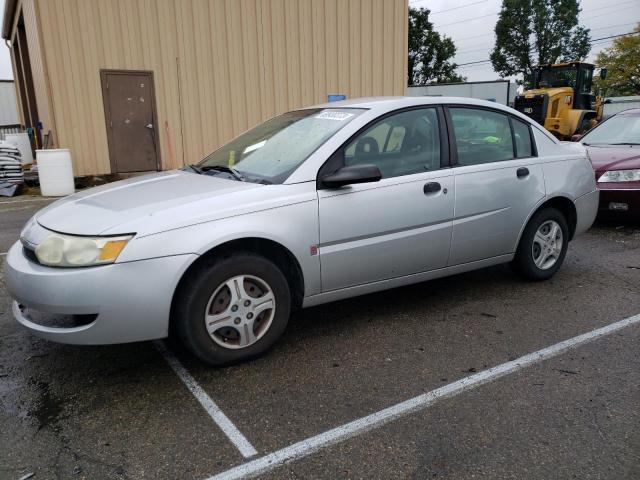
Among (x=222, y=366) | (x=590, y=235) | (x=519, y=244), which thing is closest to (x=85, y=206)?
(x=222, y=366)

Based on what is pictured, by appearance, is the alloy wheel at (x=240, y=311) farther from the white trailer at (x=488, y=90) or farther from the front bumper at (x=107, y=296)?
the white trailer at (x=488, y=90)

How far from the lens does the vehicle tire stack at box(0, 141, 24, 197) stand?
1095cm

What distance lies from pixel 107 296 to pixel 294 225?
1.12 metres

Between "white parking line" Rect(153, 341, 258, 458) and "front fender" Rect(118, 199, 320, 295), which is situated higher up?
"front fender" Rect(118, 199, 320, 295)

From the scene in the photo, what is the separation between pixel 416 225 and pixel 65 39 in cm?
996

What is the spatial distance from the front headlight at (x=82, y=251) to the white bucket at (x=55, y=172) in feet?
27.7

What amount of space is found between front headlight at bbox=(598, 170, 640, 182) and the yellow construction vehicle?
1123 centimetres

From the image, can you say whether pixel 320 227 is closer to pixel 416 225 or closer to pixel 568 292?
pixel 416 225

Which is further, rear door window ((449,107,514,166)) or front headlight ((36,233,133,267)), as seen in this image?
rear door window ((449,107,514,166))

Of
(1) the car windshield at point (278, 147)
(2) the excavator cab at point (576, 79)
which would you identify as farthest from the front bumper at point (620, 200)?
(2) the excavator cab at point (576, 79)

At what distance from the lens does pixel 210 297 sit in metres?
3.02

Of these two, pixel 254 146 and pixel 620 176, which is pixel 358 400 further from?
pixel 620 176

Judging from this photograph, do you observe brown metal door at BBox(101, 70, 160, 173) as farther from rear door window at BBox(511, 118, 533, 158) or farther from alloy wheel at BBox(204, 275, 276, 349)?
alloy wheel at BBox(204, 275, 276, 349)

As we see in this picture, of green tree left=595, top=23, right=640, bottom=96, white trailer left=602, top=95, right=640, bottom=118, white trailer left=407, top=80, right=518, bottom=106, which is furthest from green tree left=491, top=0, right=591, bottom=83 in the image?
white trailer left=407, top=80, right=518, bottom=106
